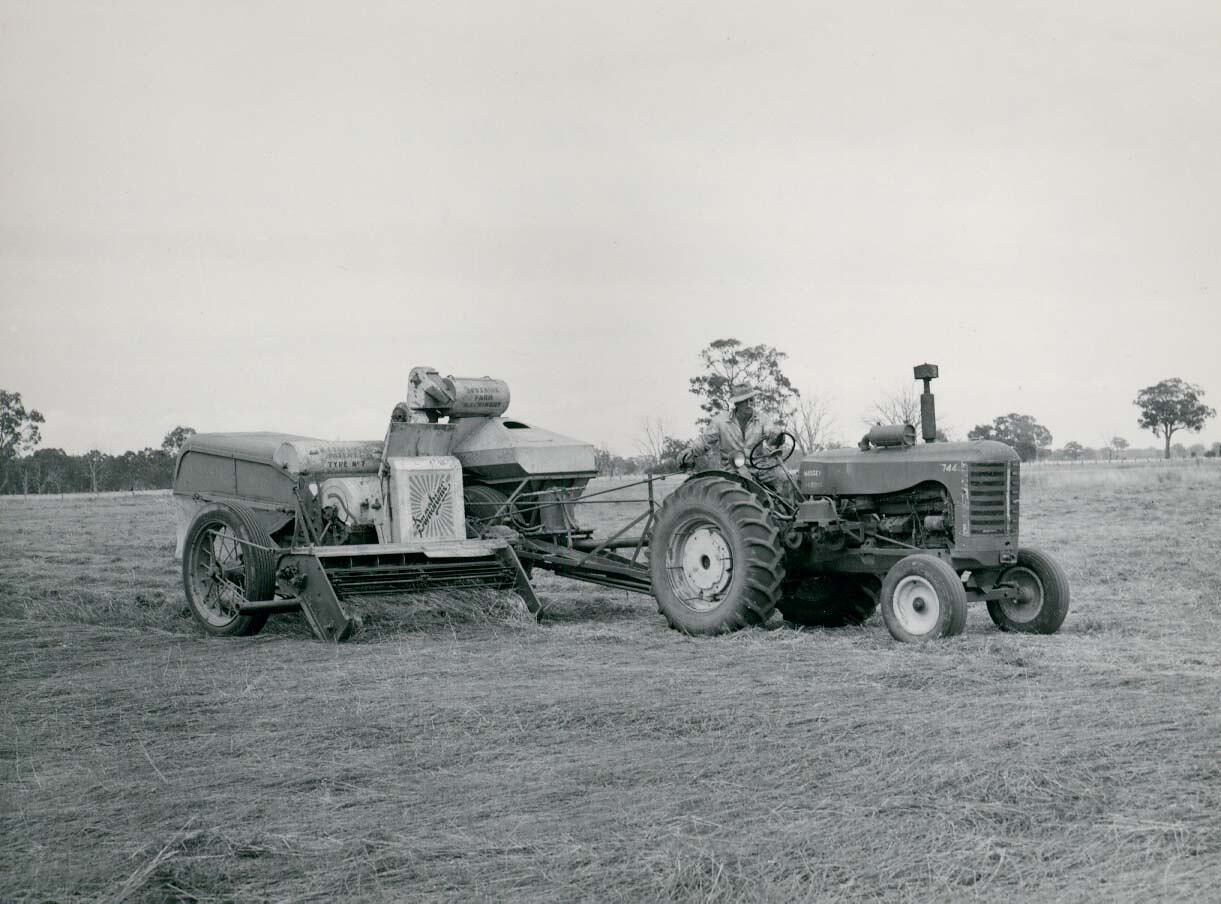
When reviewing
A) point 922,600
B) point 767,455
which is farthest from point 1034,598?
point 767,455

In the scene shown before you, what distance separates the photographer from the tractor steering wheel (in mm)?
9328

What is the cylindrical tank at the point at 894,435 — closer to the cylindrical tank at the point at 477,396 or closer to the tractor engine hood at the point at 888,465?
the tractor engine hood at the point at 888,465

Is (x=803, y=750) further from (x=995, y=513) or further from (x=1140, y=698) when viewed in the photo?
(x=995, y=513)

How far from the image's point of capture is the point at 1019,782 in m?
4.56

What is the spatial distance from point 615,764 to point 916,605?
3537mm

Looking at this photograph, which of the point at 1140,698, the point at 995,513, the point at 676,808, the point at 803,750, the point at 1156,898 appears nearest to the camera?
the point at 1156,898

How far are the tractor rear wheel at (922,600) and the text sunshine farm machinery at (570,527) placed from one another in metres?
0.01

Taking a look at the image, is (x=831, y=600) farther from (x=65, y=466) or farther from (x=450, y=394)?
(x=65, y=466)

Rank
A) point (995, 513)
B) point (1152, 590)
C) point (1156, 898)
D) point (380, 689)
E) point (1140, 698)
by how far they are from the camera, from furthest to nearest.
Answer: point (1152, 590), point (995, 513), point (380, 689), point (1140, 698), point (1156, 898)

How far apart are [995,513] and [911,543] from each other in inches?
26.3

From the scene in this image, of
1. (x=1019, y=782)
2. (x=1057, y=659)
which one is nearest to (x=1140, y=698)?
(x=1057, y=659)

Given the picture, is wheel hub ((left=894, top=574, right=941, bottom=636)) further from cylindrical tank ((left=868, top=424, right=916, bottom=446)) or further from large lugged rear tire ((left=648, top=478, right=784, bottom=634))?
cylindrical tank ((left=868, top=424, right=916, bottom=446))

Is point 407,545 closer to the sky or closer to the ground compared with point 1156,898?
closer to the sky

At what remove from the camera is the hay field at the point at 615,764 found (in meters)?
3.80
